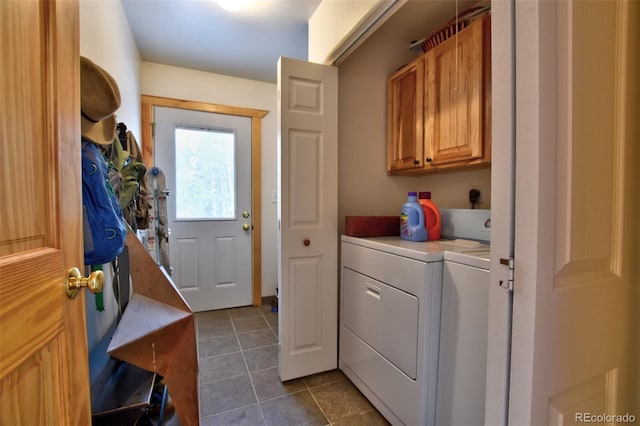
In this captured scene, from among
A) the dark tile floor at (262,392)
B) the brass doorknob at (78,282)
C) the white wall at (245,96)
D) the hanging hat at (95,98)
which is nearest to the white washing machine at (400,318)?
the dark tile floor at (262,392)

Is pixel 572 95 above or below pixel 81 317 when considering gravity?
above

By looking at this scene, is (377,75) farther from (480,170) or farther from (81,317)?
(81,317)

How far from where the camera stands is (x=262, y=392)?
5.59 ft

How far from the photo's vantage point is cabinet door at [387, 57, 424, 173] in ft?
5.87

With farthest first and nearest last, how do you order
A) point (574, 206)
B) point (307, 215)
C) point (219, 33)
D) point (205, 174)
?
1. point (205, 174)
2. point (219, 33)
3. point (307, 215)
4. point (574, 206)

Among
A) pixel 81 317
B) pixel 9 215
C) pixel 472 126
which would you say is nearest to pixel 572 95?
pixel 472 126

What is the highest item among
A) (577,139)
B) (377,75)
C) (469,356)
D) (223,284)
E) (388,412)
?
(377,75)

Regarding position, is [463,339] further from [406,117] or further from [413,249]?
[406,117]

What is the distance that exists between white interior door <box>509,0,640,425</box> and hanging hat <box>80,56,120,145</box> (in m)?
1.13

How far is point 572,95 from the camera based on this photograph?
0.61m

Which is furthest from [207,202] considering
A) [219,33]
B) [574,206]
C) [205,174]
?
[574,206]

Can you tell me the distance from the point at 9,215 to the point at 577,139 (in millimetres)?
1076

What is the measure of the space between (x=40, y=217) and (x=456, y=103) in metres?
1.72

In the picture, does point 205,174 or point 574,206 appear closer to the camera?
point 574,206
